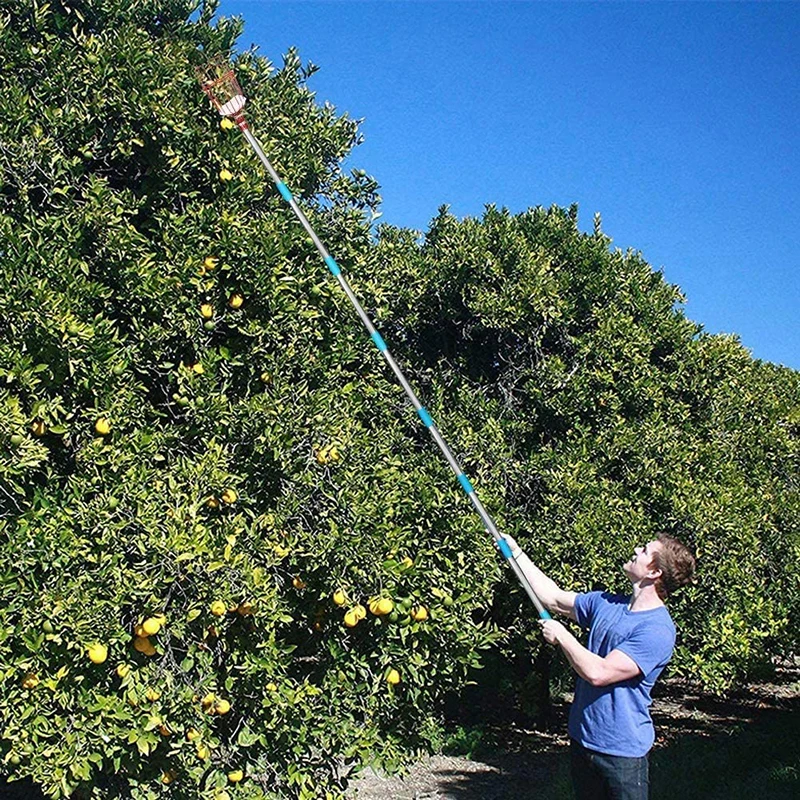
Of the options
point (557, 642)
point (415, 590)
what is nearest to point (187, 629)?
point (415, 590)

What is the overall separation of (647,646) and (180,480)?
205 cm

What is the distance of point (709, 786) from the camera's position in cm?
710

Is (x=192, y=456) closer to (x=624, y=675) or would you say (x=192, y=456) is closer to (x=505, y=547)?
(x=505, y=547)

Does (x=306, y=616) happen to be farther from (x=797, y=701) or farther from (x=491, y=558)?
(x=797, y=701)

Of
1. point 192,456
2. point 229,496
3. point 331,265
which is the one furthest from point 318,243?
point 229,496

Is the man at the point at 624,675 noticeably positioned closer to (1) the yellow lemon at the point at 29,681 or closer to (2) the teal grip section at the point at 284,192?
(1) the yellow lemon at the point at 29,681

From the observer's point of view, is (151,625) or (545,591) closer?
(151,625)

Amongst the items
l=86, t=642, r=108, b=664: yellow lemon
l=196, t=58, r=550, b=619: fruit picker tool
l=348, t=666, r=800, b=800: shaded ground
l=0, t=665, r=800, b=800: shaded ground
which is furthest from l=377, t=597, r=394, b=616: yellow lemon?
l=348, t=666, r=800, b=800: shaded ground

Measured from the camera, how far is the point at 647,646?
3.64 m

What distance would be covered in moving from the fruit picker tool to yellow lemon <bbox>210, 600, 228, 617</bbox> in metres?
1.20

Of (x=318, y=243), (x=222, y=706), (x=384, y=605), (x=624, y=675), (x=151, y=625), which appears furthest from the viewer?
(x=318, y=243)

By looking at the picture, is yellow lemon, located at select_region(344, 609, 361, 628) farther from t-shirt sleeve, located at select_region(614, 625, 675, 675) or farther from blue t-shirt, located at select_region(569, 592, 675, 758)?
t-shirt sleeve, located at select_region(614, 625, 675, 675)

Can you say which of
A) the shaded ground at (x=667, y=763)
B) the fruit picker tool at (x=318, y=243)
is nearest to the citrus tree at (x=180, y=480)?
the fruit picker tool at (x=318, y=243)

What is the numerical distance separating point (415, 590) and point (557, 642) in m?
1.00
